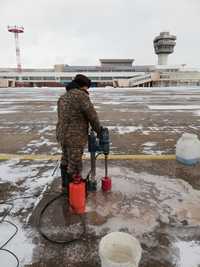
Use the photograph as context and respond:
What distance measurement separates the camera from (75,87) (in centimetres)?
292

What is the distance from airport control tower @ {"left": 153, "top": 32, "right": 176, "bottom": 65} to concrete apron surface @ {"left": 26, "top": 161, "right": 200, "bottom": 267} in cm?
10155

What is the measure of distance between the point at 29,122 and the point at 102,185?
6.05 meters

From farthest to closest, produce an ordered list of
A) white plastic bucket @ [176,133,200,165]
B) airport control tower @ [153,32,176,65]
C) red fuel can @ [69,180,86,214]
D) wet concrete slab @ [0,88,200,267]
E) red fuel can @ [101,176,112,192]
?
Answer: 1. airport control tower @ [153,32,176,65]
2. white plastic bucket @ [176,133,200,165]
3. red fuel can @ [101,176,112,192]
4. red fuel can @ [69,180,86,214]
5. wet concrete slab @ [0,88,200,267]

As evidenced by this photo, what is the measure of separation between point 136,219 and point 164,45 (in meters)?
104

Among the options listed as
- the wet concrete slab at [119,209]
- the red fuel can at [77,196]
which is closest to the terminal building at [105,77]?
the wet concrete slab at [119,209]

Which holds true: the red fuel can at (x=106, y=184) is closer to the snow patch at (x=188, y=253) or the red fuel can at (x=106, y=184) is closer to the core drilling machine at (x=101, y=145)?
the core drilling machine at (x=101, y=145)

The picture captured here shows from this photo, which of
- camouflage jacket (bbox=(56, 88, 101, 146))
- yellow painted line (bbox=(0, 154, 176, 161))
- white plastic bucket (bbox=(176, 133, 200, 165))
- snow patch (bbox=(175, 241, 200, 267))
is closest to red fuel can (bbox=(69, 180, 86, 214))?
camouflage jacket (bbox=(56, 88, 101, 146))

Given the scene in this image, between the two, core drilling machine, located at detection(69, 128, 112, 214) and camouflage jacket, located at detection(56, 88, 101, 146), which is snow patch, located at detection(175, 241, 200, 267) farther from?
camouflage jacket, located at detection(56, 88, 101, 146)

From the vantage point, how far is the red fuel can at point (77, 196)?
9.30 feet

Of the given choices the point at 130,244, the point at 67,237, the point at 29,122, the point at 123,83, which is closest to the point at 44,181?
the point at 67,237

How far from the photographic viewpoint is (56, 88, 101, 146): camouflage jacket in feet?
9.38

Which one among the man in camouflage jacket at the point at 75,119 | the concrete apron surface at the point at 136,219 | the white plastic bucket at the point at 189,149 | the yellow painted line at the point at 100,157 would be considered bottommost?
the concrete apron surface at the point at 136,219

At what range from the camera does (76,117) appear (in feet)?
9.62

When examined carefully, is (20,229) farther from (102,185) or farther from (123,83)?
(123,83)
